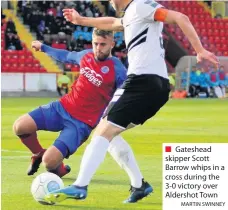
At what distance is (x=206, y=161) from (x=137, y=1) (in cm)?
152

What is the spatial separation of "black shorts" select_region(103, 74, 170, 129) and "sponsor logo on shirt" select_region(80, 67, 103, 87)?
1.59 metres

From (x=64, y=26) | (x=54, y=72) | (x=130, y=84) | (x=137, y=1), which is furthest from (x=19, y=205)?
(x=64, y=26)

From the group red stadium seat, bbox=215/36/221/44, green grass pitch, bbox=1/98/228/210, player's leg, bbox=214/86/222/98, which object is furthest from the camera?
red stadium seat, bbox=215/36/221/44

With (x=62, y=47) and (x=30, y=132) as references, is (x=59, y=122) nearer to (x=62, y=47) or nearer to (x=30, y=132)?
(x=30, y=132)

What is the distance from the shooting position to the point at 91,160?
23.8ft

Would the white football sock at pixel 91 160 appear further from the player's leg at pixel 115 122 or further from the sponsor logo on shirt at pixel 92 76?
the sponsor logo on shirt at pixel 92 76

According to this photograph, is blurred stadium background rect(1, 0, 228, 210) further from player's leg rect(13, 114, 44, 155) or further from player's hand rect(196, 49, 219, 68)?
player's hand rect(196, 49, 219, 68)

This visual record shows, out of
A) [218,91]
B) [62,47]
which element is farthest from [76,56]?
[62,47]

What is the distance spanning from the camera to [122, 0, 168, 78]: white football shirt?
729 cm

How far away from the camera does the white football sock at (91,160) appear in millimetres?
7250

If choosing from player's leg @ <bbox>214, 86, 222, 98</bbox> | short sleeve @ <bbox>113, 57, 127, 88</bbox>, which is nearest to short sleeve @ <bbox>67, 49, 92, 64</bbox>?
short sleeve @ <bbox>113, 57, 127, 88</bbox>

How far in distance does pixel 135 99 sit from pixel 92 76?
182cm

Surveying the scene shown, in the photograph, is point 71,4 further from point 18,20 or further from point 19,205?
point 19,205

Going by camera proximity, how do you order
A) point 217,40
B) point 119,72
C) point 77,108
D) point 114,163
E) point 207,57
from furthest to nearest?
point 217,40 < point 114,163 < point 77,108 < point 119,72 < point 207,57
